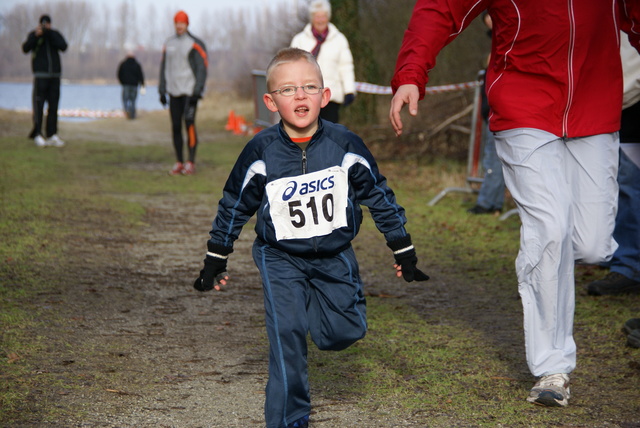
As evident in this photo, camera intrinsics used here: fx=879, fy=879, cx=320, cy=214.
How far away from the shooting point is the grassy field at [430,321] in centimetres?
396

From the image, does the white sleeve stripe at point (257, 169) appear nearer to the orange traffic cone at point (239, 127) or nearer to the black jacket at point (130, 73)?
the orange traffic cone at point (239, 127)

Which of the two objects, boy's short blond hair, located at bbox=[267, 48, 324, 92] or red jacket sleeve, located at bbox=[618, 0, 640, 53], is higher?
red jacket sleeve, located at bbox=[618, 0, 640, 53]

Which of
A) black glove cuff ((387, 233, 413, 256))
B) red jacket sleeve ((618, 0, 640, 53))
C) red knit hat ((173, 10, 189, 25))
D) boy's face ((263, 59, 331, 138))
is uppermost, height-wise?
red knit hat ((173, 10, 189, 25))

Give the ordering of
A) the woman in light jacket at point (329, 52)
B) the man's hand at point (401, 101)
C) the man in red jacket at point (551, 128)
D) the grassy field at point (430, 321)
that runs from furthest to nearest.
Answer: the woman in light jacket at point (329, 52) < the grassy field at point (430, 321) < the man in red jacket at point (551, 128) < the man's hand at point (401, 101)

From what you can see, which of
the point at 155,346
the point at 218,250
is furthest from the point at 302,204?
the point at 155,346

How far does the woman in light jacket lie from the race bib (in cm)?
625

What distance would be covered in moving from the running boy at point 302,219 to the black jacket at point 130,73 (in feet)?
85.4

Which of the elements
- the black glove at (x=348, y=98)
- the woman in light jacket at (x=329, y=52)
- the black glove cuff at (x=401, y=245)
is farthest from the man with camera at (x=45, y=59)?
the black glove cuff at (x=401, y=245)

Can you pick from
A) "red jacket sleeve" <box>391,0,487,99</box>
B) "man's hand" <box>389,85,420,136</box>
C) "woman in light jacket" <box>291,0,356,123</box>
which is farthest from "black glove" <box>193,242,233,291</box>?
"woman in light jacket" <box>291,0,356,123</box>

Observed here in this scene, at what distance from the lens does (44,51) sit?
16.3 m

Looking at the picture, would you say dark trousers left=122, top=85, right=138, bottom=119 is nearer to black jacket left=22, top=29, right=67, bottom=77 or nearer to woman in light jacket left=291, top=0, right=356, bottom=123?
black jacket left=22, top=29, right=67, bottom=77

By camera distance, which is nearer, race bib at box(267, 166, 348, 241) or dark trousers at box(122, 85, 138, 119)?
race bib at box(267, 166, 348, 241)

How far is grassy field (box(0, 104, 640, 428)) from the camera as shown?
3.96 meters

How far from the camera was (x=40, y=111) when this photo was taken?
16812mm
